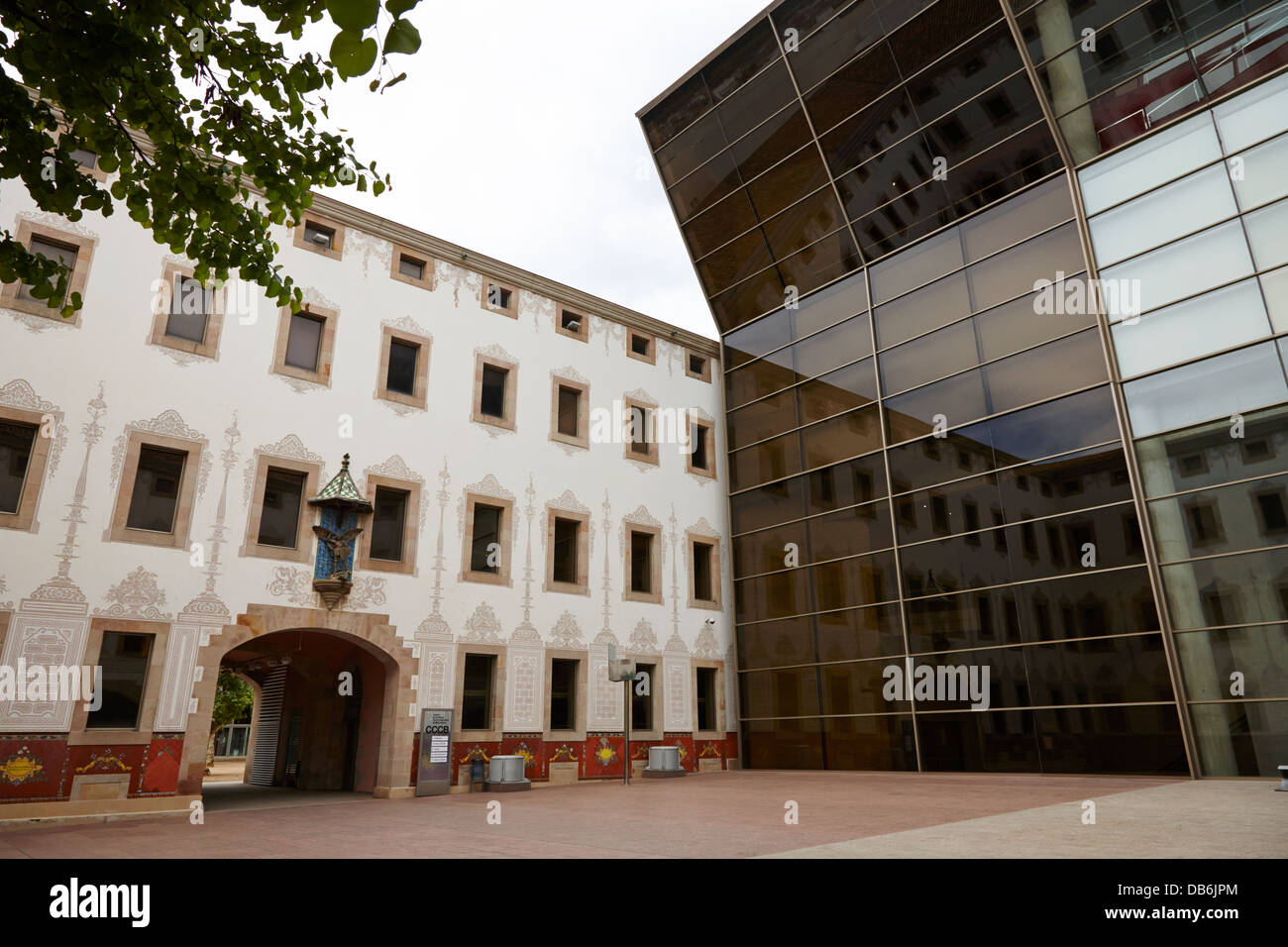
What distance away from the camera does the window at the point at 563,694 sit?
2052 centimetres

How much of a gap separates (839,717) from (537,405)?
11.4 m

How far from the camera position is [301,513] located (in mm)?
17594

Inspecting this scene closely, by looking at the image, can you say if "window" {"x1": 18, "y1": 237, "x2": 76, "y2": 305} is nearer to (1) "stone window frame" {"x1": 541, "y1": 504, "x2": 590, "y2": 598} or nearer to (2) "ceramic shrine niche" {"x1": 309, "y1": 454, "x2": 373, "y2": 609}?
(2) "ceramic shrine niche" {"x1": 309, "y1": 454, "x2": 373, "y2": 609}

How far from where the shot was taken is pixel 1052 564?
1766cm

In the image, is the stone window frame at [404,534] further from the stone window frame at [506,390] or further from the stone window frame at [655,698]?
the stone window frame at [655,698]

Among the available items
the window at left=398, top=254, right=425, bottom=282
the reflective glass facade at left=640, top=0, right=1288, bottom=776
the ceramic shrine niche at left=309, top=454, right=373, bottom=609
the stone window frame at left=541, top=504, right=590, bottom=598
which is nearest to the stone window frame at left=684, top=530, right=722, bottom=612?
the reflective glass facade at left=640, top=0, right=1288, bottom=776

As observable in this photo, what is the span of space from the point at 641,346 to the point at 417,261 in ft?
24.4

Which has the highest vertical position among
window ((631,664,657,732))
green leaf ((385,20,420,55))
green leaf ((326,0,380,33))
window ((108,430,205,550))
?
window ((108,430,205,550))

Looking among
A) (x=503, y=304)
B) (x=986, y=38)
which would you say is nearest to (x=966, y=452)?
(x=986, y=38)

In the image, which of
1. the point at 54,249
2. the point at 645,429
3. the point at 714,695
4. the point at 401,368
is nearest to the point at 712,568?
the point at 714,695

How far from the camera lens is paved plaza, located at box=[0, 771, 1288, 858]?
24.9 feet

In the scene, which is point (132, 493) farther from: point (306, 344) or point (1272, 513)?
point (1272, 513)

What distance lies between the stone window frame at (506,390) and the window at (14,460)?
9.02 metres

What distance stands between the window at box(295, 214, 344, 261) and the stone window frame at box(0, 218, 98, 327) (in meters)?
4.22
